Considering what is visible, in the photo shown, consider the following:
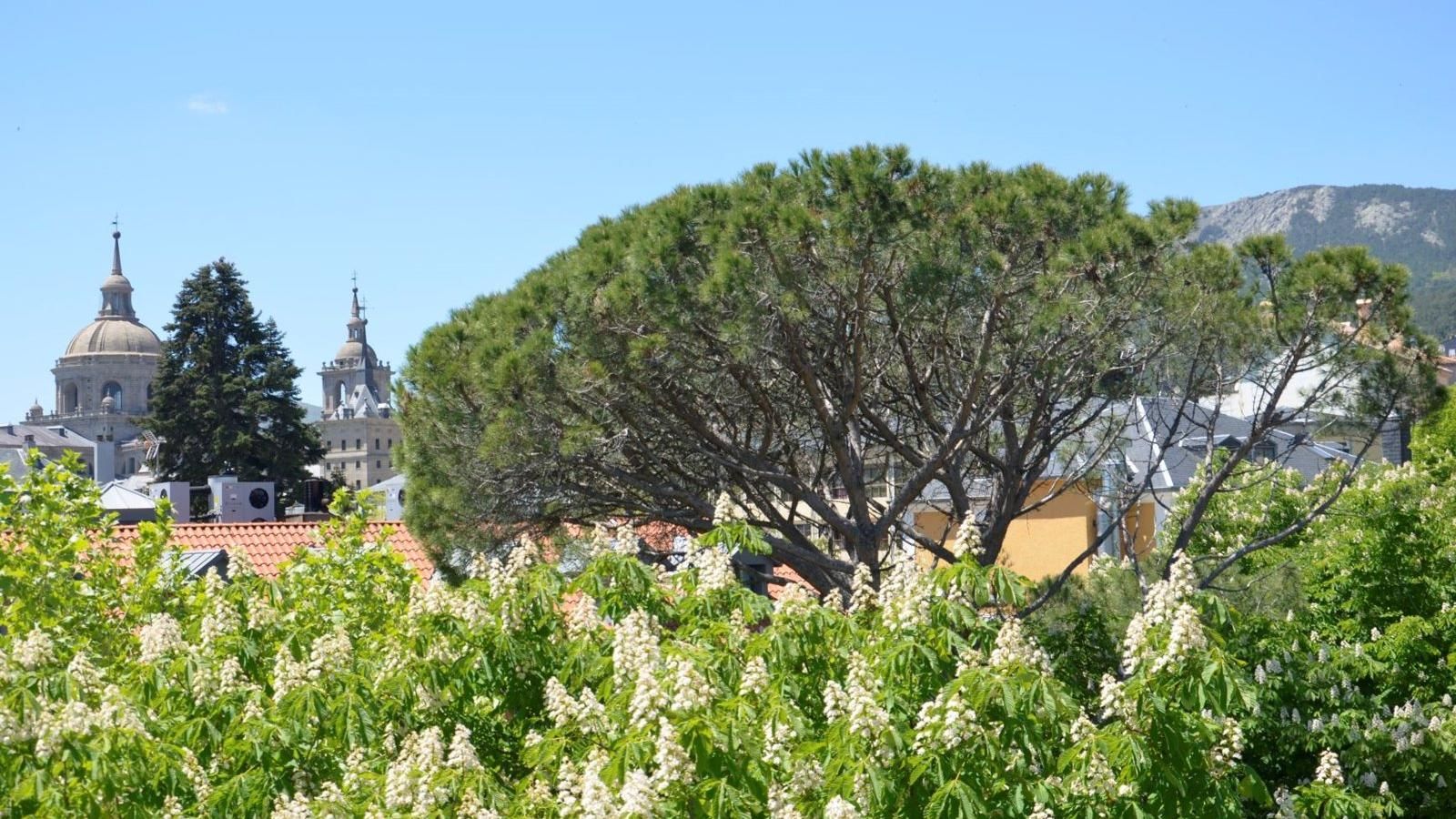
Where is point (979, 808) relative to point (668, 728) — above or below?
below

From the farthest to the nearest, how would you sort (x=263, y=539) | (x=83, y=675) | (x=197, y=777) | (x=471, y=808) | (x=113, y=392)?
1. (x=113, y=392)
2. (x=263, y=539)
3. (x=83, y=675)
4. (x=197, y=777)
5. (x=471, y=808)

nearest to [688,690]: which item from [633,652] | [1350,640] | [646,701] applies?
[646,701]

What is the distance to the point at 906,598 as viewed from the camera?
6805mm

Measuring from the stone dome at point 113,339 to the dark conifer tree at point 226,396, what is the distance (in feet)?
477

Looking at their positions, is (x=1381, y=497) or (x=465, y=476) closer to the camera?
(x=1381, y=497)

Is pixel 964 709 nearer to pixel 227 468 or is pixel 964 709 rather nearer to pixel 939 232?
pixel 939 232

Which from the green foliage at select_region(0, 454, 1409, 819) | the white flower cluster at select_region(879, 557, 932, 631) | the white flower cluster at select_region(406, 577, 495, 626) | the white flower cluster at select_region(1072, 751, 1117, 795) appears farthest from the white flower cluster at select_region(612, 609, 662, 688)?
the white flower cluster at select_region(1072, 751, 1117, 795)

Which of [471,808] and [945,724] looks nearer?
[945,724]

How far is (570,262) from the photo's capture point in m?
15.1

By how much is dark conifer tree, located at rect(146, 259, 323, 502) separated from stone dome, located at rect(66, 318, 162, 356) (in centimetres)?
14553

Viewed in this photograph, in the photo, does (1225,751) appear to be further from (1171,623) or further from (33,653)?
(33,653)

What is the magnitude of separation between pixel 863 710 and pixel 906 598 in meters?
1.03

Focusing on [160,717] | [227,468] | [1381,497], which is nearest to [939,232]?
[1381,497]

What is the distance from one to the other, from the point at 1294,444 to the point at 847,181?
16.1 feet
